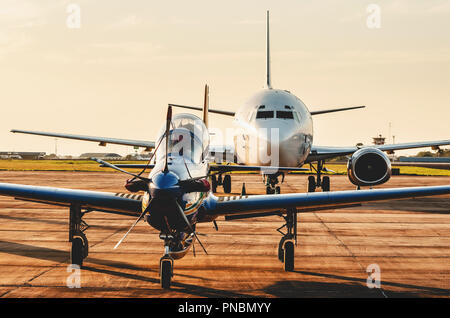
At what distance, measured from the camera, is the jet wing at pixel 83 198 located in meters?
8.02

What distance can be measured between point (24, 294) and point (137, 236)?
16.1 ft

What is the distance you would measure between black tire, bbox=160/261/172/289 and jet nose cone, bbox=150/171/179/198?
1.28 metres

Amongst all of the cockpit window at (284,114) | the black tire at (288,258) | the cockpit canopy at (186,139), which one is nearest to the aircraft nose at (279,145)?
the cockpit window at (284,114)

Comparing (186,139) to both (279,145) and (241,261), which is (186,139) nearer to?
(241,261)

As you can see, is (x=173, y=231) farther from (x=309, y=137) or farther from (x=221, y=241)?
(x=309, y=137)

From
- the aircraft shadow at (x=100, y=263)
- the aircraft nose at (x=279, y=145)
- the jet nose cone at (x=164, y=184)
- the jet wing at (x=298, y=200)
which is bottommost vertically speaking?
the aircraft shadow at (x=100, y=263)

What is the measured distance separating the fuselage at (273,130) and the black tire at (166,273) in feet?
31.0

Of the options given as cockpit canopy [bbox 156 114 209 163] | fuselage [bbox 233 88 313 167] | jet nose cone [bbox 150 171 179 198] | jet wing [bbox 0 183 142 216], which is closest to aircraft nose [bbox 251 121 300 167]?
fuselage [bbox 233 88 313 167]

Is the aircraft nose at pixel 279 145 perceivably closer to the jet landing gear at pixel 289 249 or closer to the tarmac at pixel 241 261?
the tarmac at pixel 241 261

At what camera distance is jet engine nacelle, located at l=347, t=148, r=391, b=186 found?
17797mm

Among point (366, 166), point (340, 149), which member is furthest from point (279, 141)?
point (340, 149)

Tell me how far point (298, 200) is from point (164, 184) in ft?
8.97

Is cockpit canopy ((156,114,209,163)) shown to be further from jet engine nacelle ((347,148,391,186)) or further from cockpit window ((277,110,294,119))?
jet engine nacelle ((347,148,391,186))

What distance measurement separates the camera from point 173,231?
7.05 m
